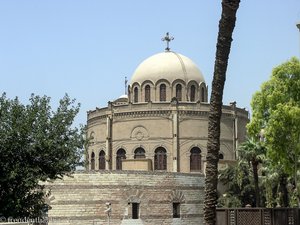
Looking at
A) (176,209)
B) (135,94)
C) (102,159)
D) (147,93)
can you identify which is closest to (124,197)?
(176,209)

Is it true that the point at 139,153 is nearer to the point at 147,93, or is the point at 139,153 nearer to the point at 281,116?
the point at 147,93

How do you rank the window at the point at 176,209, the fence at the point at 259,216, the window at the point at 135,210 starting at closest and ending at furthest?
the fence at the point at 259,216, the window at the point at 135,210, the window at the point at 176,209

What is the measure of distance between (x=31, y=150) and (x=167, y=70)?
3307cm

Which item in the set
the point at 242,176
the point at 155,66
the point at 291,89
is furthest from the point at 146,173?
the point at 155,66

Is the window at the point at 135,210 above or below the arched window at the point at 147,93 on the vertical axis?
below

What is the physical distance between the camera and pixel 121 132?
52.0m

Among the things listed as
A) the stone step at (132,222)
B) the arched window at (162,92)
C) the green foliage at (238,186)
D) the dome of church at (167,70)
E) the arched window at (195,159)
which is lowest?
the stone step at (132,222)

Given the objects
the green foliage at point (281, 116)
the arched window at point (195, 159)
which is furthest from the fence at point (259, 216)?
the arched window at point (195, 159)

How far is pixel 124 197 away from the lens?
36625mm

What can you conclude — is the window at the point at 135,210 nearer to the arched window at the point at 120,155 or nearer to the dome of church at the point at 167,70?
the arched window at the point at 120,155

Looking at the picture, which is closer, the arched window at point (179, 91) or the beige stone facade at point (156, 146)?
the beige stone facade at point (156, 146)

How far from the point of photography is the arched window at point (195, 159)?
167 feet

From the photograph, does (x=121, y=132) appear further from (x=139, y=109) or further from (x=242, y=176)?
(x=242, y=176)

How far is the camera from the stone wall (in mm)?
35250
